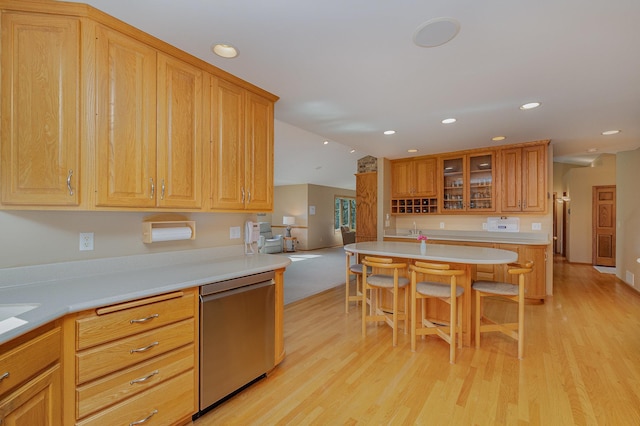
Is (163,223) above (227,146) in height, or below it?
below

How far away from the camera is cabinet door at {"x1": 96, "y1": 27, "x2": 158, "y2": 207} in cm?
165

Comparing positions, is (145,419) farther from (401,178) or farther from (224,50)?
(401,178)

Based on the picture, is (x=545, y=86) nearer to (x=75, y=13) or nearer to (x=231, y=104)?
(x=231, y=104)

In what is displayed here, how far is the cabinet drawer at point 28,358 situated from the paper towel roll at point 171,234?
0.89 metres

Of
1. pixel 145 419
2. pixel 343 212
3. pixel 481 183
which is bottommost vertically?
pixel 145 419

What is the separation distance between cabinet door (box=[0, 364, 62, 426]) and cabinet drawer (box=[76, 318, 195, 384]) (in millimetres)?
95

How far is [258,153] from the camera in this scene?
2551 millimetres

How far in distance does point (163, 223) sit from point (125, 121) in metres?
0.75

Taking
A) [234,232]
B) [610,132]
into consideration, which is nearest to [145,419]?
[234,232]

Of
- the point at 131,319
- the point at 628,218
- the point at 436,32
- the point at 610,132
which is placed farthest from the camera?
the point at 628,218

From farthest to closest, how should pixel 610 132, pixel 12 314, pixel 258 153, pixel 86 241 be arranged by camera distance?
pixel 610 132, pixel 258 153, pixel 86 241, pixel 12 314

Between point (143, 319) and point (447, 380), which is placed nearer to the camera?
point (143, 319)

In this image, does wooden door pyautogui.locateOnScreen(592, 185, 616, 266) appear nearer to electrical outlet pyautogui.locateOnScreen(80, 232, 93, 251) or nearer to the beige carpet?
the beige carpet

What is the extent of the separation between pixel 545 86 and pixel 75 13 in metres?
3.30
